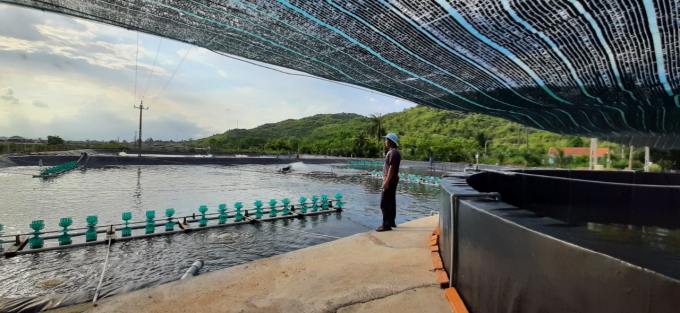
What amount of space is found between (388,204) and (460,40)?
2857mm

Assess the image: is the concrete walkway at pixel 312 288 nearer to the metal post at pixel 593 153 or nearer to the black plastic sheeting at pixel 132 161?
the metal post at pixel 593 153

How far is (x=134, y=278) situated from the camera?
5590mm

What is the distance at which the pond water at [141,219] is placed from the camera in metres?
5.79

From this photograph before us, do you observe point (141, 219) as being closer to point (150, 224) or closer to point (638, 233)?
point (150, 224)

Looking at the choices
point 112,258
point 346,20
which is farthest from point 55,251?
point 346,20

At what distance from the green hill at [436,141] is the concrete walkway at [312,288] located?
79.7 feet

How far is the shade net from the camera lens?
3.07m

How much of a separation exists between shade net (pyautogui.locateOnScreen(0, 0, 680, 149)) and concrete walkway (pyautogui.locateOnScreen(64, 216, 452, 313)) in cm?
264

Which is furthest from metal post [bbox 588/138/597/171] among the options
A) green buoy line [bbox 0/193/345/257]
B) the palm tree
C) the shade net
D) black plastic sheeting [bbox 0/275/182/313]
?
the palm tree

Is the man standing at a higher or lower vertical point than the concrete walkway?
higher

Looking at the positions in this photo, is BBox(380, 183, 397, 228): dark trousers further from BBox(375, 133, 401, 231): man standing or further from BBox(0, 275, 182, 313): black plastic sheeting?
BBox(0, 275, 182, 313): black plastic sheeting

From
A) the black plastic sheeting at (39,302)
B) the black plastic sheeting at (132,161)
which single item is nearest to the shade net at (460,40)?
the black plastic sheeting at (39,302)

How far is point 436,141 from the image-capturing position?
234 ft

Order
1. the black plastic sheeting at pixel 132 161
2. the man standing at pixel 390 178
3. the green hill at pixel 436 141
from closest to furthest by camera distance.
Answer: the man standing at pixel 390 178 → the black plastic sheeting at pixel 132 161 → the green hill at pixel 436 141
